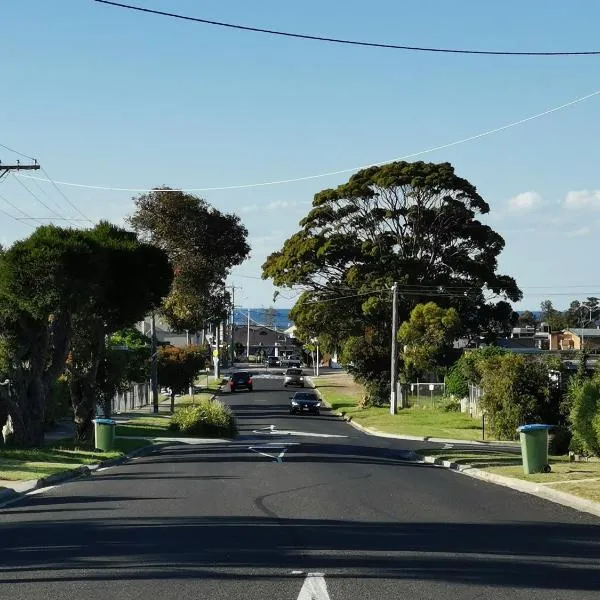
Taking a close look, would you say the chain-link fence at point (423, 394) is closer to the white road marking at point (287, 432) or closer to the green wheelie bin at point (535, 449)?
the white road marking at point (287, 432)

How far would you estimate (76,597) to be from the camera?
31.0ft

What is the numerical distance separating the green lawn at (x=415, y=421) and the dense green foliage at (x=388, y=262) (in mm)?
4569

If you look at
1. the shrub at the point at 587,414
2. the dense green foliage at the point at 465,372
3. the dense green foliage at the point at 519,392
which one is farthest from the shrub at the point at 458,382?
the shrub at the point at 587,414

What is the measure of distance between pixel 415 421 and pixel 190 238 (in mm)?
15251

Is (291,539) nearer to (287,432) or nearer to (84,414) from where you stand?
(84,414)

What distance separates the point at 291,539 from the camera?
12.9 metres

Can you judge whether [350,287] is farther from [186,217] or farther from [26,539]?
[26,539]

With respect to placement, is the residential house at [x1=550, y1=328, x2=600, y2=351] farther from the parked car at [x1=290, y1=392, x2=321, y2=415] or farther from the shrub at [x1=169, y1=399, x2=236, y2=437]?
the shrub at [x1=169, y1=399, x2=236, y2=437]

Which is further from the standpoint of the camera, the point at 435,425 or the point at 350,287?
the point at 350,287

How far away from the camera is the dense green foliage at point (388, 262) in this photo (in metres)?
66.0

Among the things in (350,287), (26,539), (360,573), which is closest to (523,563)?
(360,573)

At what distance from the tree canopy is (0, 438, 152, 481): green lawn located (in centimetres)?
2440

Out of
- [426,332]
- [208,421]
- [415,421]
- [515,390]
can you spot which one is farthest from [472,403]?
[208,421]

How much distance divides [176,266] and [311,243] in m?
12.5
